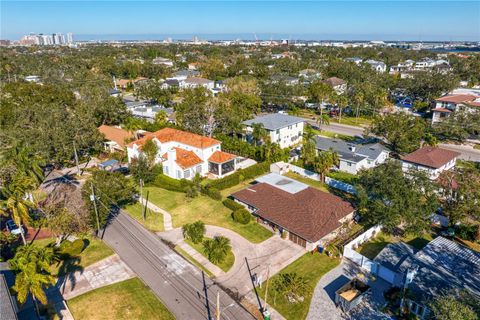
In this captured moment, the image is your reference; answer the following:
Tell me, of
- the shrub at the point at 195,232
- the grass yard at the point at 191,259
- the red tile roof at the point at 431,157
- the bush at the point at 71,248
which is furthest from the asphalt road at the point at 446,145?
the bush at the point at 71,248

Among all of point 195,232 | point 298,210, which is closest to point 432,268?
point 298,210

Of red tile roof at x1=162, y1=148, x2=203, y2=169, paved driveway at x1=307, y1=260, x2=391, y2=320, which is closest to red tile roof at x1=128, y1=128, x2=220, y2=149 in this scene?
red tile roof at x1=162, y1=148, x2=203, y2=169

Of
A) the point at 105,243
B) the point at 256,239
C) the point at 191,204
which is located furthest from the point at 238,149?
the point at 105,243

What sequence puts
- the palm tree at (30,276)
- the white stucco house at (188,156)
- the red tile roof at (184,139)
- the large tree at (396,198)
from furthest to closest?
1. the red tile roof at (184,139)
2. the white stucco house at (188,156)
3. the large tree at (396,198)
4. the palm tree at (30,276)

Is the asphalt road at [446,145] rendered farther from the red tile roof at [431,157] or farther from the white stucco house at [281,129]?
the white stucco house at [281,129]

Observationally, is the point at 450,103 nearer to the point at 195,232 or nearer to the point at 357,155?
the point at 357,155

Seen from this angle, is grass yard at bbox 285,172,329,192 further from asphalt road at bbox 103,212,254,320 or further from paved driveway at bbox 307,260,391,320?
asphalt road at bbox 103,212,254,320
